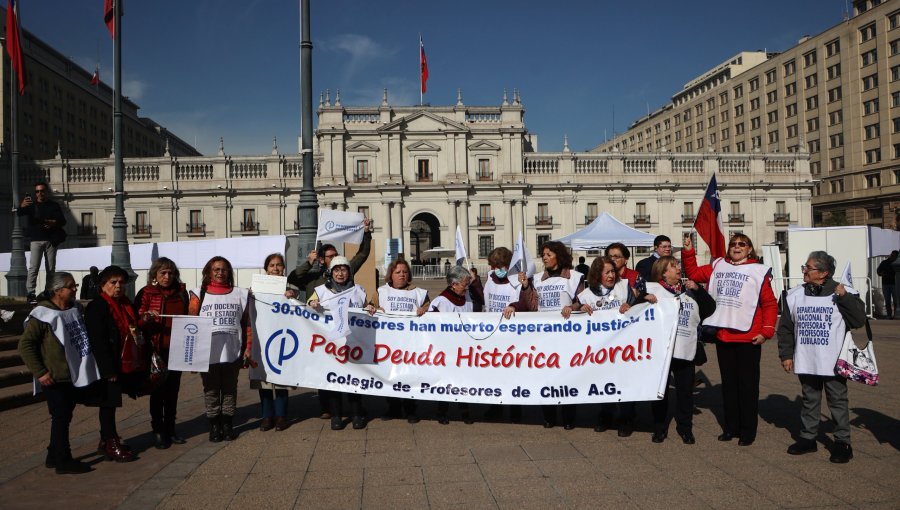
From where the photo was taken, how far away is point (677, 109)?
9144cm

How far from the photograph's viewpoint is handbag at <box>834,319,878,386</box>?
17.5 ft

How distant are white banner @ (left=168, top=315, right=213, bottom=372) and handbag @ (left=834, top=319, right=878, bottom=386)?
224 inches

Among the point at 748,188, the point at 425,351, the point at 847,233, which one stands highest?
the point at 748,188

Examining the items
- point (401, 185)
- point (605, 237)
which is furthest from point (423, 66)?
point (605, 237)

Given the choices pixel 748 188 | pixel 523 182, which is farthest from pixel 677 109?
pixel 523 182

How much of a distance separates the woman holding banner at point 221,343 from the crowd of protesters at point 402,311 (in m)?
0.01

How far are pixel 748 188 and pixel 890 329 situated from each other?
4368 cm

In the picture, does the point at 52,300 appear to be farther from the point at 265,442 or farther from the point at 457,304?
the point at 457,304

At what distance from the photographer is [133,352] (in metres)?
5.74

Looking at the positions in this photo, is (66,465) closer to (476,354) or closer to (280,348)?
(280,348)

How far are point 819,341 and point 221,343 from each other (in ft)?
18.1

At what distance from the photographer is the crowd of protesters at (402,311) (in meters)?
5.41

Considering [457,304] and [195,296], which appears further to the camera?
[457,304]

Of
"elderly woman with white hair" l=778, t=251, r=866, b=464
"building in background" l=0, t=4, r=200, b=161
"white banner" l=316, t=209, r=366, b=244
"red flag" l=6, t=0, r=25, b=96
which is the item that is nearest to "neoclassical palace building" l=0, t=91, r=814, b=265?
"building in background" l=0, t=4, r=200, b=161
